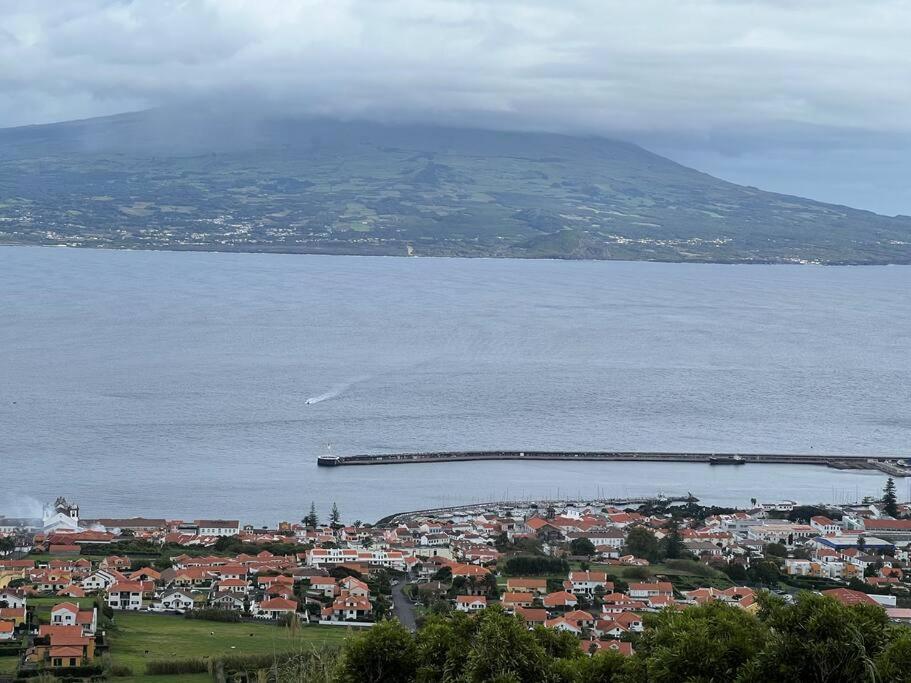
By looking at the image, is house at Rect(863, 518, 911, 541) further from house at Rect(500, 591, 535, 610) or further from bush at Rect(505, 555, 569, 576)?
house at Rect(500, 591, 535, 610)

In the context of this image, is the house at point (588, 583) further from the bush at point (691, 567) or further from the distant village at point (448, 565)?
the bush at point (691, 567)

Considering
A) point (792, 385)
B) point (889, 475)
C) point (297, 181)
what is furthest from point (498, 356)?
point (297, 181)

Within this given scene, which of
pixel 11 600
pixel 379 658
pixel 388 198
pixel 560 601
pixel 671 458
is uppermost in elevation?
pixel 388 198

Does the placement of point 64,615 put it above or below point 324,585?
above

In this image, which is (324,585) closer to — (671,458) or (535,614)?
(535,614)

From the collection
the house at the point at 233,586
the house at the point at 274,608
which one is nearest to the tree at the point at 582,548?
the house at the point at 233,586

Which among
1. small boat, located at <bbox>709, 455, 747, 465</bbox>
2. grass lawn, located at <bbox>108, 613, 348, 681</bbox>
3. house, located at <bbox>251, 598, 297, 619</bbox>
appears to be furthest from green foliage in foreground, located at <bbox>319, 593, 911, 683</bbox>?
small boat, located at <bbox>709, 455, 747, 465</bbox>

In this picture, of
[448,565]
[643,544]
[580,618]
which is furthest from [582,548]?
[580,618]
